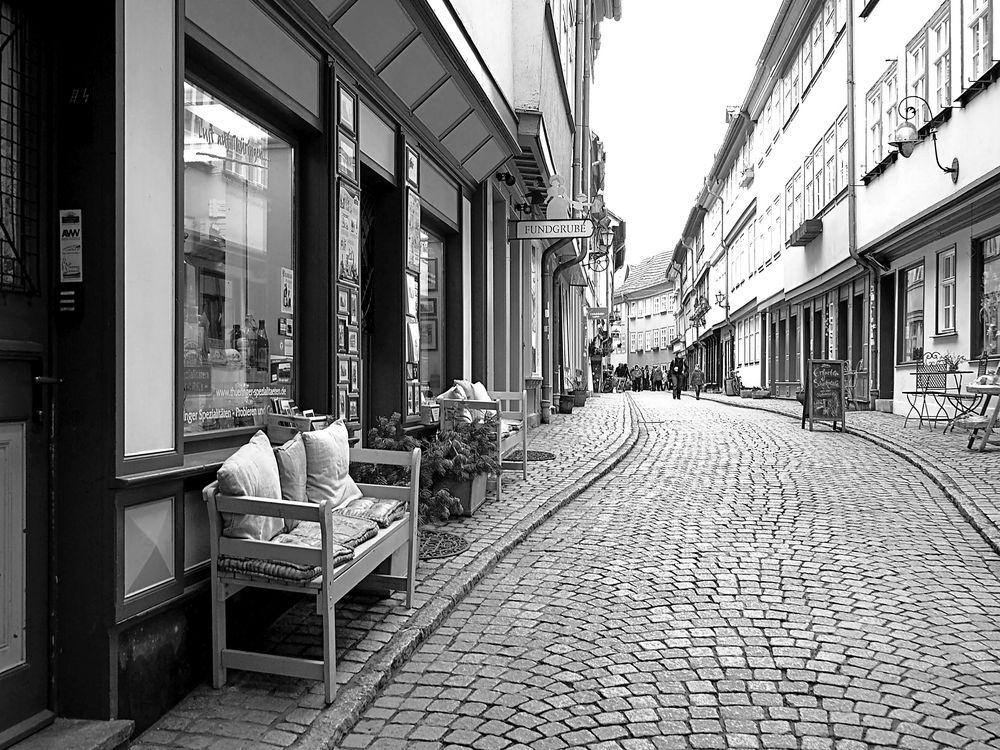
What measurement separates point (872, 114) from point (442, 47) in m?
14.6

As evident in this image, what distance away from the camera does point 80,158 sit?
320 centimetres

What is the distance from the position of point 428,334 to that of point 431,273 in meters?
0.68

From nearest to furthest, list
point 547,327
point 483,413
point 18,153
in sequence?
1. point 18,153
2. point 483,413
3. point 547,327

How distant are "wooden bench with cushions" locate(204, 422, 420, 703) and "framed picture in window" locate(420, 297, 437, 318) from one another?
4.74 m

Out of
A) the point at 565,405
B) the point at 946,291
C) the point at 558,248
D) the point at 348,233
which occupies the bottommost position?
the point at 565,405

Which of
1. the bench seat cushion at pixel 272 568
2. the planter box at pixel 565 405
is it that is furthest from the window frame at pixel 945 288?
the bench seat cushion at pixel 272 568

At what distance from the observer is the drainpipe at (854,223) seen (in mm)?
19344

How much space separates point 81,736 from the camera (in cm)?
296

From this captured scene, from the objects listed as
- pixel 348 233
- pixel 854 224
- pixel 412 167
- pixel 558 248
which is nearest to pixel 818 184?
pixel 854 224

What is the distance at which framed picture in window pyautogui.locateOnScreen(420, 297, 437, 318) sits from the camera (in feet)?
29.8

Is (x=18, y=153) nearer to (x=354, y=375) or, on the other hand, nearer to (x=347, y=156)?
(x=347, y=156)

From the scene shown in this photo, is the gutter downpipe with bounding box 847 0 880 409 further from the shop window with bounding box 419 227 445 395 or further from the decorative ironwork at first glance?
the decorative ironwork

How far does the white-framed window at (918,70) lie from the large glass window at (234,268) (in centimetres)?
1367

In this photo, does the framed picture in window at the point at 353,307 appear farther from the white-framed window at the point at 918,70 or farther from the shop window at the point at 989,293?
the white-framed window at the point at 918,70
